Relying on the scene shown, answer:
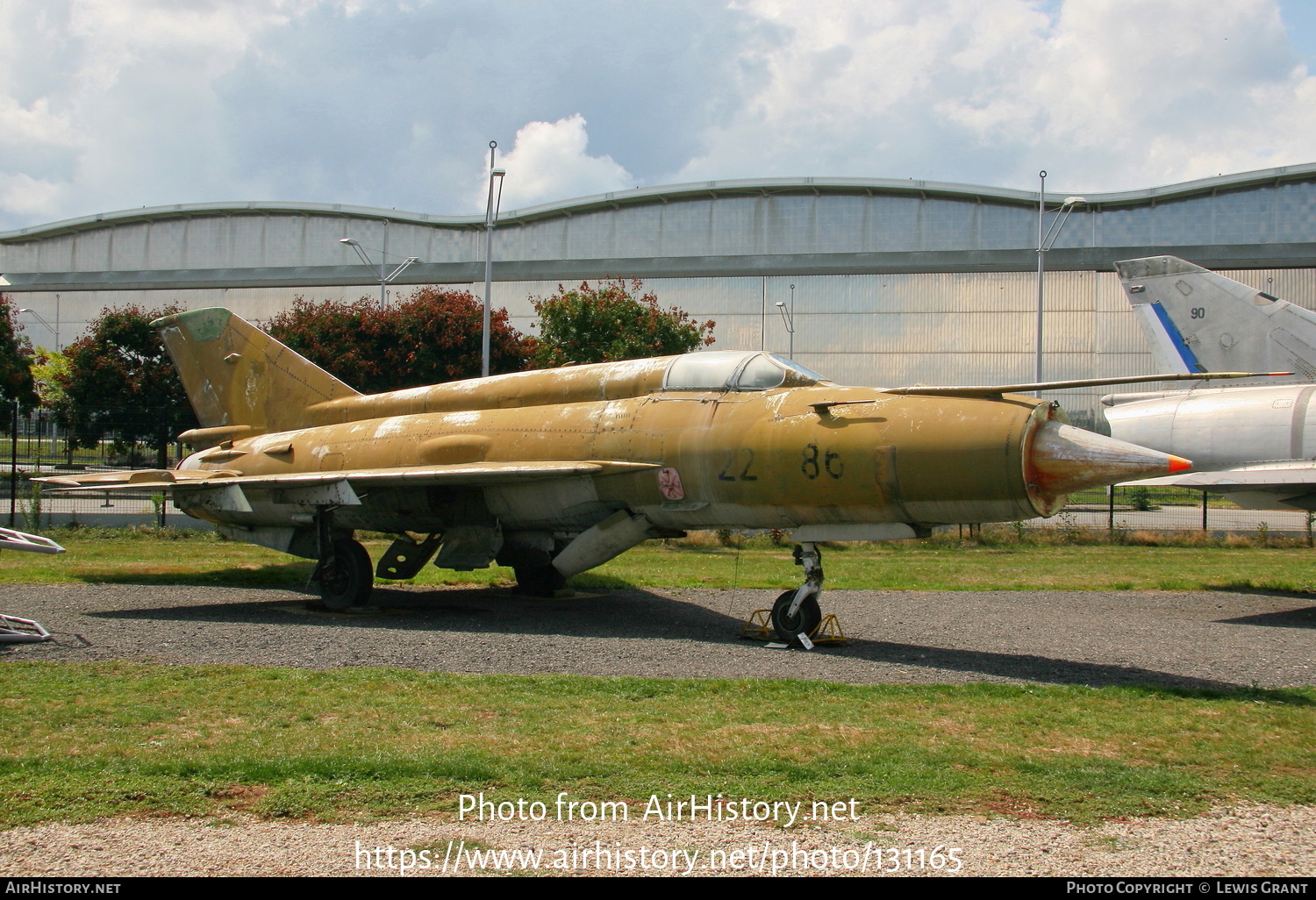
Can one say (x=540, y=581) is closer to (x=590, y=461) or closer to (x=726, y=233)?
(x=590, y=461)

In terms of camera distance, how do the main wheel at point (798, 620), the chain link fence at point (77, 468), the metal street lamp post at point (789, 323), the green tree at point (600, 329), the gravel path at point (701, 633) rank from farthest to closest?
the metal street lamp post at point (789, 323) < the green tree at point (600, 329) < the chain link fence at point (77, 468) < the main wheel at point (798, 620) < the gravel path at point (701, 633)

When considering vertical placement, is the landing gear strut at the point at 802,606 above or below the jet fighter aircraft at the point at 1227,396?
below

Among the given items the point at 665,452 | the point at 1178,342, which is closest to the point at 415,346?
the point at 1178,342

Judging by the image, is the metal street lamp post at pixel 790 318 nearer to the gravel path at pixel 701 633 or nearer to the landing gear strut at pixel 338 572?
the gravel path at pixel 701 633

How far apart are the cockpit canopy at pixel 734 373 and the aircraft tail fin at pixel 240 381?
20.1 ft

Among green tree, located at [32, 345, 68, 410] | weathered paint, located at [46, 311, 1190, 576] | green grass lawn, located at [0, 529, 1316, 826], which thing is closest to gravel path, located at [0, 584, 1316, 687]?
green grass lawn, located at [0, 529, 1316, 826]

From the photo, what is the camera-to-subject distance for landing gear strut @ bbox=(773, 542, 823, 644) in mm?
10141

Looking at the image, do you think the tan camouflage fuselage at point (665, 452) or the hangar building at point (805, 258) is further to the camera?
the hangar building at point (805, 258)

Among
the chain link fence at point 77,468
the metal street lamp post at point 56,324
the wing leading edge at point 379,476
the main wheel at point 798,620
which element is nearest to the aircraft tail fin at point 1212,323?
the main wheel at point 798,620

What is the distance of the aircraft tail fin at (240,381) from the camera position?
1559 cm

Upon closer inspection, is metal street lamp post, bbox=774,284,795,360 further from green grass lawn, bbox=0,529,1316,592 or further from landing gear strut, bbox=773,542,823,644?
landing gear strut, bbox=773,542,823,644

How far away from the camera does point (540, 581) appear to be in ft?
46.5

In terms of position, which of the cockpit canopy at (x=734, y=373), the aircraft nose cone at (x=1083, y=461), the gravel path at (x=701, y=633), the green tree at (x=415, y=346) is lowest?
the gravel path at (x=701, y=633)

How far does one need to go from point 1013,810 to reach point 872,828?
79 centimetres
